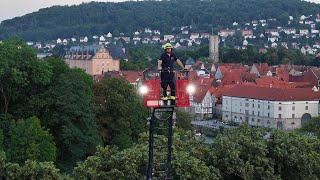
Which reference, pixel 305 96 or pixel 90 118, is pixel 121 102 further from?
pixel 305 96

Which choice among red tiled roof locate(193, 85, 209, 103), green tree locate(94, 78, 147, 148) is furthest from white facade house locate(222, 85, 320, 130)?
green tree locate(94, 78, 147, 148)

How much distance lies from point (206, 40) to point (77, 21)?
32.8 meters

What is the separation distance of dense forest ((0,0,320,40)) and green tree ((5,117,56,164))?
437 feet

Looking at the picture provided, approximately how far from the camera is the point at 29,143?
26.9 m

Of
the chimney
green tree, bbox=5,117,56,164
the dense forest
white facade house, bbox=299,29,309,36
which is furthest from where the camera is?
the dense forest

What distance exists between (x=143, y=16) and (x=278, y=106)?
115 m

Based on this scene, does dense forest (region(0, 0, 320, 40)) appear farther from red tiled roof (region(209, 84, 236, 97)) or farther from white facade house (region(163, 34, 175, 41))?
red tiled roof (region(209, 84, 236, 97))

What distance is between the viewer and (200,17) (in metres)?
168

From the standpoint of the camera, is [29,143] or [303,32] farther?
[303,32]

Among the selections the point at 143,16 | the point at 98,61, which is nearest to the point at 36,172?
the point at 98,61

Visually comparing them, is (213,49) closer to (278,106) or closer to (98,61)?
(98,61)

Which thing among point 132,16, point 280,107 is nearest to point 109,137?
point 280,107

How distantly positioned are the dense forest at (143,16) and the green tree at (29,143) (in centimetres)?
13323

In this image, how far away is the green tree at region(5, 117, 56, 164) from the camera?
26.6 metres
